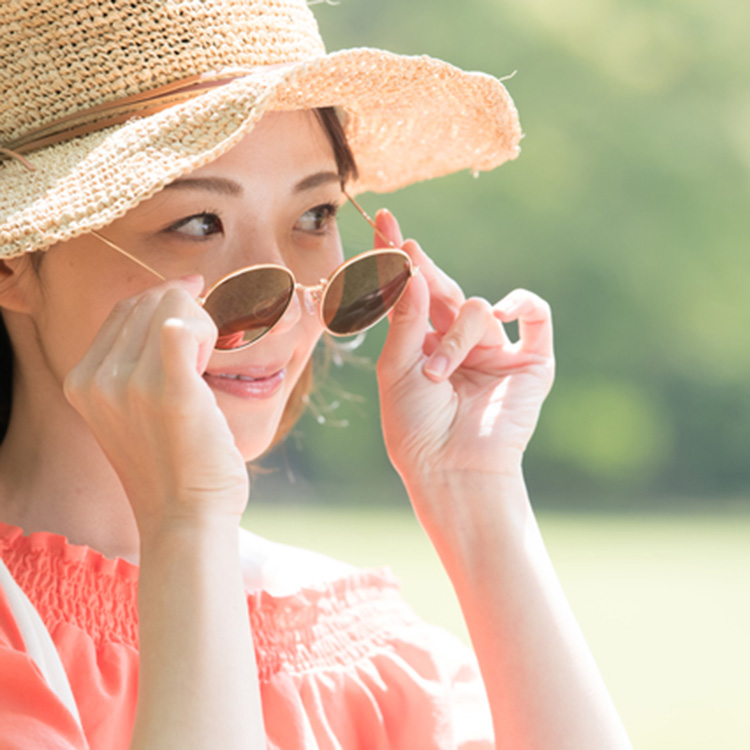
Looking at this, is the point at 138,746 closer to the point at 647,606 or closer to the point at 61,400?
the point at 61,400

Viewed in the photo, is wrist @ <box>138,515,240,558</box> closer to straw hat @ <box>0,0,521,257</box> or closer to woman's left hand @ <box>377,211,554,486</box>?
straw hat @ <box>0,0,521,257</box>

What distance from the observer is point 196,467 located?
120 cm

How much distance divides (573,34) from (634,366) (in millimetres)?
3564

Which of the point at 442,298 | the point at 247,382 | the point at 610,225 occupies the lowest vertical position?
the point at 247,382

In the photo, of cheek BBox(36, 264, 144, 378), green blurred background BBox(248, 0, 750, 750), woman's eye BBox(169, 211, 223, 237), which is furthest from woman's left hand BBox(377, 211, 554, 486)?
green blurred background BBox(248, 0, 750, 750)

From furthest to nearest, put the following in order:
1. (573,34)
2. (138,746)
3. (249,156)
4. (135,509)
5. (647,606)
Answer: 1. (573,34)
2. (647,606)
3. (249,156)
4. (135,509)
5. (138,746)

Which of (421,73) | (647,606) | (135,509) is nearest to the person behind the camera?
(135,509)

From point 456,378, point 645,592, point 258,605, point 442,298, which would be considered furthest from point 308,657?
point 645,592

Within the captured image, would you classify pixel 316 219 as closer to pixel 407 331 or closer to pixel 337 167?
pixel 337 167

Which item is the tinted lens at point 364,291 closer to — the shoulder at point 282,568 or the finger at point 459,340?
the finger at point 459,340

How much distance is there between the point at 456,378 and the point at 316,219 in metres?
0.46

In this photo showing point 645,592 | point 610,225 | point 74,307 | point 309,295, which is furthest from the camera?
point 610,225

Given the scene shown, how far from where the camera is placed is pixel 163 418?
46.8 inches

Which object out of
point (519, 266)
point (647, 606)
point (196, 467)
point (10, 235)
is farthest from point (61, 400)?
point (519, 266)
